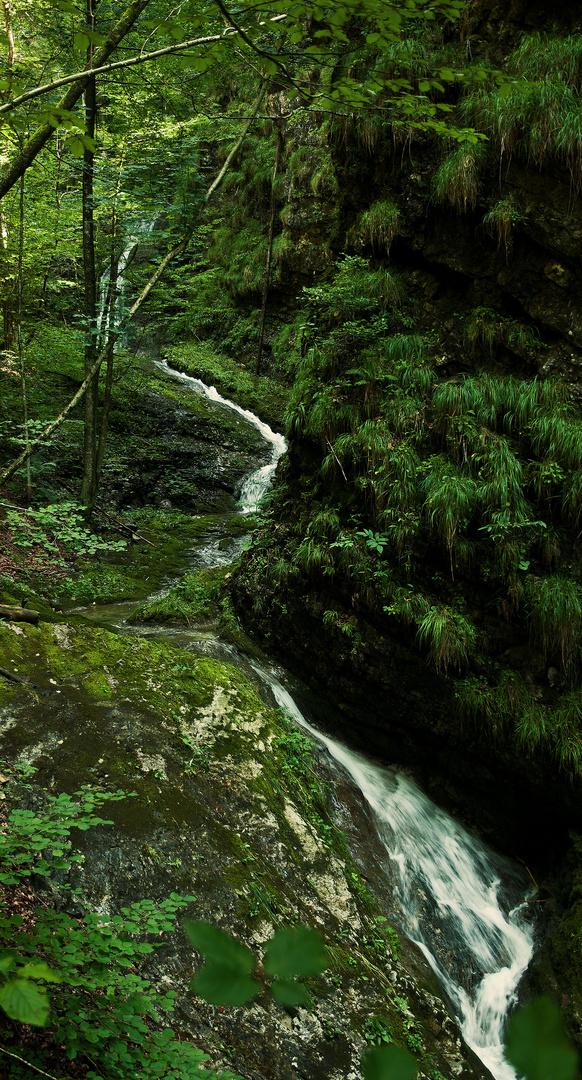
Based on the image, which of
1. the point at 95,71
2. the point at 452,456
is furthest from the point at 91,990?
the point at 452,456

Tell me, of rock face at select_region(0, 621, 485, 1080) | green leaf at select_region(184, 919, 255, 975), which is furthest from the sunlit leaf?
rock face at select_region(0, 621, 485, 1080)

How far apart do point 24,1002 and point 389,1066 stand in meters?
0.90

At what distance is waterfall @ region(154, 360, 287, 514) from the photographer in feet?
42.2

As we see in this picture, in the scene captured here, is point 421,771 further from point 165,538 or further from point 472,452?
point 165,538

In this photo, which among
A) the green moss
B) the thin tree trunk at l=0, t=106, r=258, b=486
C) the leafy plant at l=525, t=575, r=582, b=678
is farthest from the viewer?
the green moss

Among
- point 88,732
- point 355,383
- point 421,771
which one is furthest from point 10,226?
point 421,771

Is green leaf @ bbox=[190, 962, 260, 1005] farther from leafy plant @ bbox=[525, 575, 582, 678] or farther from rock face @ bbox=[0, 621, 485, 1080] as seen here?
leafy plant @ bbox=[525, 575, 582, 678]

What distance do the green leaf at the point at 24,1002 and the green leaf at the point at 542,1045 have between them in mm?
956

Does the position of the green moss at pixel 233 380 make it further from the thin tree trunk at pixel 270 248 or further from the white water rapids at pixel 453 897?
the white water rapids at pixel 453 897

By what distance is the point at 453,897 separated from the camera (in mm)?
5047

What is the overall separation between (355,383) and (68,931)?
5.71 m

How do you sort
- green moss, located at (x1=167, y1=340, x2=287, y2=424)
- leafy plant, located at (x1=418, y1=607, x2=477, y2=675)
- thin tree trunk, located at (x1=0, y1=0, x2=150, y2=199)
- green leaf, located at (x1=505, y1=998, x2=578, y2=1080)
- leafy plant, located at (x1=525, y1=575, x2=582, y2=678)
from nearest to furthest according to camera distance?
green leaf, located at (x1=505, y1=998, x2=578, y2=1080) < thin tree trunk, located at (x1=0, y1=0, x2=150, y2=199) < leafy plant, located at (x1=525, y1=575, x2=582, y2=678) < leafy plant, located at (x1=418, y1=607, x2=477, y2=675) < green moss, located at (x1=167, y1=340, x2=287, y2=424)

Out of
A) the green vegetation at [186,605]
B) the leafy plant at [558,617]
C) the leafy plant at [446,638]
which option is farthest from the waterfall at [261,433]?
the leafy plant at [558,617]

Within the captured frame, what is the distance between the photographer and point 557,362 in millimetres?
6227
